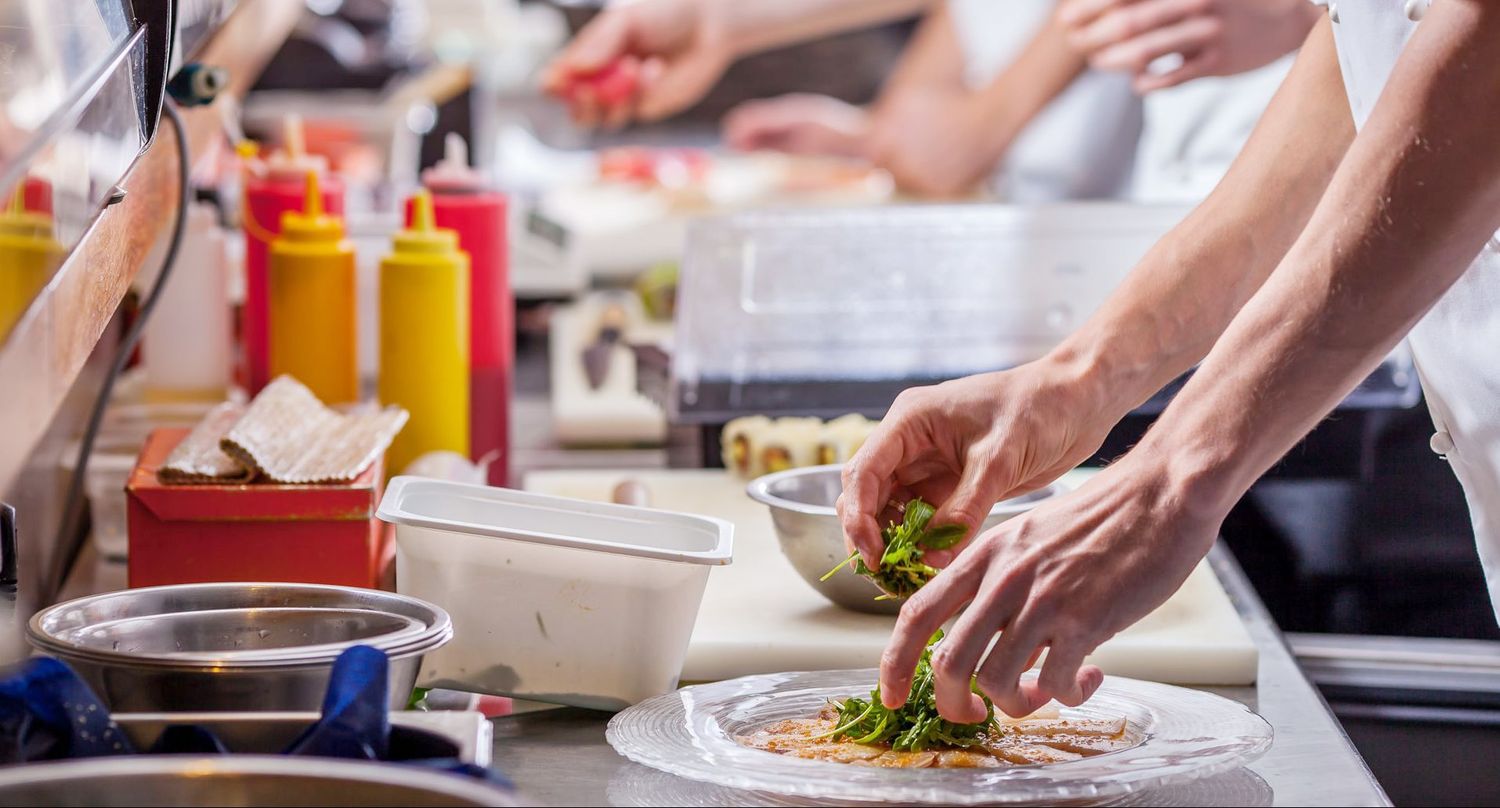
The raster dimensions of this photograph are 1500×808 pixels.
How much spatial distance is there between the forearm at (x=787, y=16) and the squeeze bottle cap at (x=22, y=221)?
3266 mm

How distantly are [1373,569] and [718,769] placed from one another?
143 centimetres

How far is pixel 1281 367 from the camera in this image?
1026 millimetres

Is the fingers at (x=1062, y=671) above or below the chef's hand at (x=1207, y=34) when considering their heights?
below

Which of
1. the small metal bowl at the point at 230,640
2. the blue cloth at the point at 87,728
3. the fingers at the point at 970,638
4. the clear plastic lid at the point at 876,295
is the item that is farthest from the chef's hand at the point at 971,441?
the clear plastic lid at the point at 876,295

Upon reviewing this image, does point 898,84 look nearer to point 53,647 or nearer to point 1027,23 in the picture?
point 1027,23

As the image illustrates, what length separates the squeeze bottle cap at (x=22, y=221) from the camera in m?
0.81

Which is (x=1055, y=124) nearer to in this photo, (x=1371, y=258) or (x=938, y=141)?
(x=938, y=141)

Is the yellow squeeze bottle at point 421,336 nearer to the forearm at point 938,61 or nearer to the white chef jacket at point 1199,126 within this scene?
the white chef jacket at point 1199,126

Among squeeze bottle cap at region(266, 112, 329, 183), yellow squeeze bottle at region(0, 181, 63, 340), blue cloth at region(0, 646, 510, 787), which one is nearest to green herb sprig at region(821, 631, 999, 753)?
blue cloth at region(0, 646, 510, 787)

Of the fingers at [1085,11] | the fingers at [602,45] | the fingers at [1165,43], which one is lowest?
the fingers at [1165,43]

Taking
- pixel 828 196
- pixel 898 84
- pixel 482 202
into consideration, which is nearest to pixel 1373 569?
pixel 482 202

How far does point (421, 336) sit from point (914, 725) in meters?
0.81

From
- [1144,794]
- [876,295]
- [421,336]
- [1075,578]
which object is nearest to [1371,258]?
[1075,578]

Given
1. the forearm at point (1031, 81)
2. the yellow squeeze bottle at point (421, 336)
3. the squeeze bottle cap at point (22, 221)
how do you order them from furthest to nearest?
the forearm at point (1031, 81) < the yellow squeeze bottle at point (421, 336) < the squeeze bottle cap at point (22, 221)
